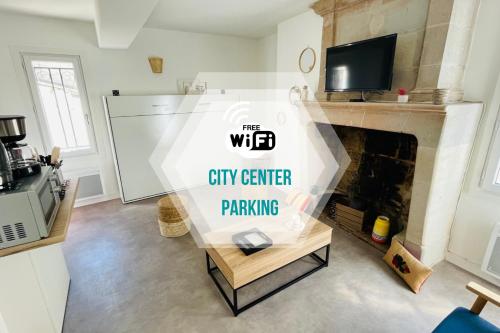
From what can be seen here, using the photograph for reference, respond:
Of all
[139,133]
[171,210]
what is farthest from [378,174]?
[139,133]

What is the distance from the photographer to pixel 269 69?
4047mm

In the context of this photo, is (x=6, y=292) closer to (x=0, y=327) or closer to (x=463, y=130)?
(x=0, y=327)

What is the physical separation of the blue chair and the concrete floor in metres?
0.46

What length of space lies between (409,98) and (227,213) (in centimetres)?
228

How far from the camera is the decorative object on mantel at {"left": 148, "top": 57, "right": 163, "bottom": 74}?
3408 mm

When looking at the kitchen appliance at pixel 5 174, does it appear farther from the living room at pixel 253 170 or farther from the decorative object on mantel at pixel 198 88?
the decorative object on mantel at pixel 198 88

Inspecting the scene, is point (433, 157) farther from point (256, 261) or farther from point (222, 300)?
point (222, 300)

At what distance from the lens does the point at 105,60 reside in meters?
3.20

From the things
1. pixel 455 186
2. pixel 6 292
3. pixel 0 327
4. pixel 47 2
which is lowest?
pixel 0 327

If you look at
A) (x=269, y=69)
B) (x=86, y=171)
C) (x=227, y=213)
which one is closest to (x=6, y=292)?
(x=227, y=213)

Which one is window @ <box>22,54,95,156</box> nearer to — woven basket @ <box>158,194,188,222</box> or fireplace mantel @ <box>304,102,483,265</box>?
woven basket @ <box>158,194,188,222</box>

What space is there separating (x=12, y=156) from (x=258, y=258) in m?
1.70

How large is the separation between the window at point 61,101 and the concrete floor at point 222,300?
1503 millimetres

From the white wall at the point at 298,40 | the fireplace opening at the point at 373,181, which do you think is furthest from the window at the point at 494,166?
the white wall at the point at 298,40
